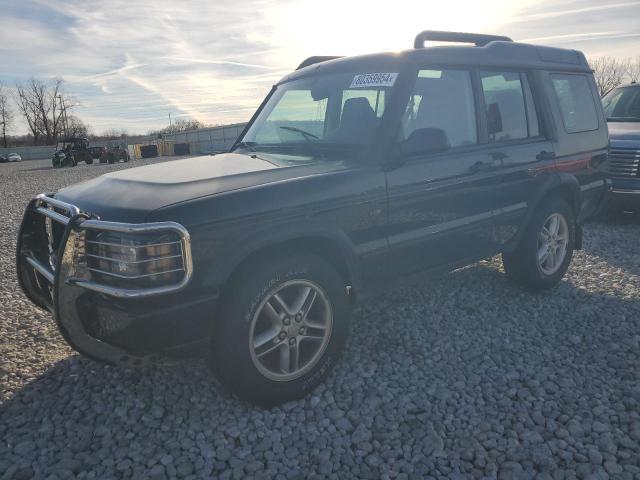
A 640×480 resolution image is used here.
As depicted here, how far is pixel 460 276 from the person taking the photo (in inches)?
204

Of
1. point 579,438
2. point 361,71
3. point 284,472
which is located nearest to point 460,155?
point 361,71

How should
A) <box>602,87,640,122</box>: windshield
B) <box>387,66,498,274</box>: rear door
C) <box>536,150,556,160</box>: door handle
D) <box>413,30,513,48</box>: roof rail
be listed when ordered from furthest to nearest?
1. <box>602,87,640,122</box>: windshield
2. <box>536,150,556,160</box>: door handle
3. <box>413,30,513,48</box>: roof rail
4. <box>387,66,498,274</box>: rear door

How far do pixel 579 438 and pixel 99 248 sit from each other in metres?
2.66

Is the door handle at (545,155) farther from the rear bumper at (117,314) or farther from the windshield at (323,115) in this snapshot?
the rear bumper at (117,314)

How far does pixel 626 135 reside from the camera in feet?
23.7

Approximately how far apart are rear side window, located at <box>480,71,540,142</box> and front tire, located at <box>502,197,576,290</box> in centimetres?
76

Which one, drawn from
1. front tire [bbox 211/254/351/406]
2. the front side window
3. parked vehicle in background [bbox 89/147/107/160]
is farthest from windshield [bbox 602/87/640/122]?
parked vehicle in background [bbox 89/147/107/160]

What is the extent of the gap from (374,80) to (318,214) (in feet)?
4.00

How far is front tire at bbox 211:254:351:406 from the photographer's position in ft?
8.68

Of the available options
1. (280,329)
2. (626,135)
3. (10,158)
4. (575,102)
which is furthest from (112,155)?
(280,329)

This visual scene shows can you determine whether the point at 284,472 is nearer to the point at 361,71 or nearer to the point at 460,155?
the point at 460,155

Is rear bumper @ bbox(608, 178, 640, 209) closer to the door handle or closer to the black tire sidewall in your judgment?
the black tire sidewall

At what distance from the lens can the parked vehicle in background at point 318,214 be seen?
248 centimetres

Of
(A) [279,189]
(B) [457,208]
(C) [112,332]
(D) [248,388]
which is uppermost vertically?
(A) [279,189]
